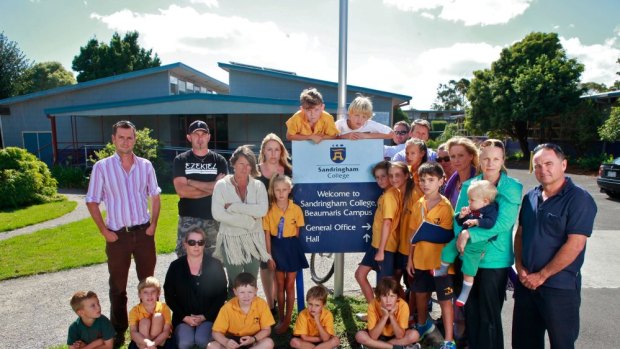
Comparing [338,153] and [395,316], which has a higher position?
[338,153]

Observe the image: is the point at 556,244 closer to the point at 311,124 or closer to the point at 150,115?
the point at 311,124

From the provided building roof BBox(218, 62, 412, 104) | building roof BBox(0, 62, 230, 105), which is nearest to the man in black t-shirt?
building roof BBox(218, 62, 412, 104)

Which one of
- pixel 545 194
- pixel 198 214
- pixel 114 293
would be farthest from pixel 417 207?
pixel 114 293

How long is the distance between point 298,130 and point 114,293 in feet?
8.12

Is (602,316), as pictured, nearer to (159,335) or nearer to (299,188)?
(299,188)

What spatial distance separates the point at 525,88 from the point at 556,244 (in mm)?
24955

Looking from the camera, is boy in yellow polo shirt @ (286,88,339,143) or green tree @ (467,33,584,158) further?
green tree @ (467,33,584,158)

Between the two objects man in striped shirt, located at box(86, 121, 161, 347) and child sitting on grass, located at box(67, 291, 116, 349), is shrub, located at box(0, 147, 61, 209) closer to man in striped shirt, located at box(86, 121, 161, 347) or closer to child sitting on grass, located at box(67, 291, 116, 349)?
man in striped shirt, located at box(86, 121, 161, 347)

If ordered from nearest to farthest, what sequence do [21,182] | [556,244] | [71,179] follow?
[556,244]
[21,182]
[71,179]

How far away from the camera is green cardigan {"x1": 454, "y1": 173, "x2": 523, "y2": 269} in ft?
9.57

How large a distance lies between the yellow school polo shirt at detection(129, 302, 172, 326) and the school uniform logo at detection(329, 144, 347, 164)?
2192 millimetres

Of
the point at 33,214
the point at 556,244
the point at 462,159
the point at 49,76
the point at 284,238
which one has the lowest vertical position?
the point at 33,214

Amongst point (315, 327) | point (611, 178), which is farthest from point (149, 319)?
point (611, 178)

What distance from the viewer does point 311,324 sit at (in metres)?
3.42
